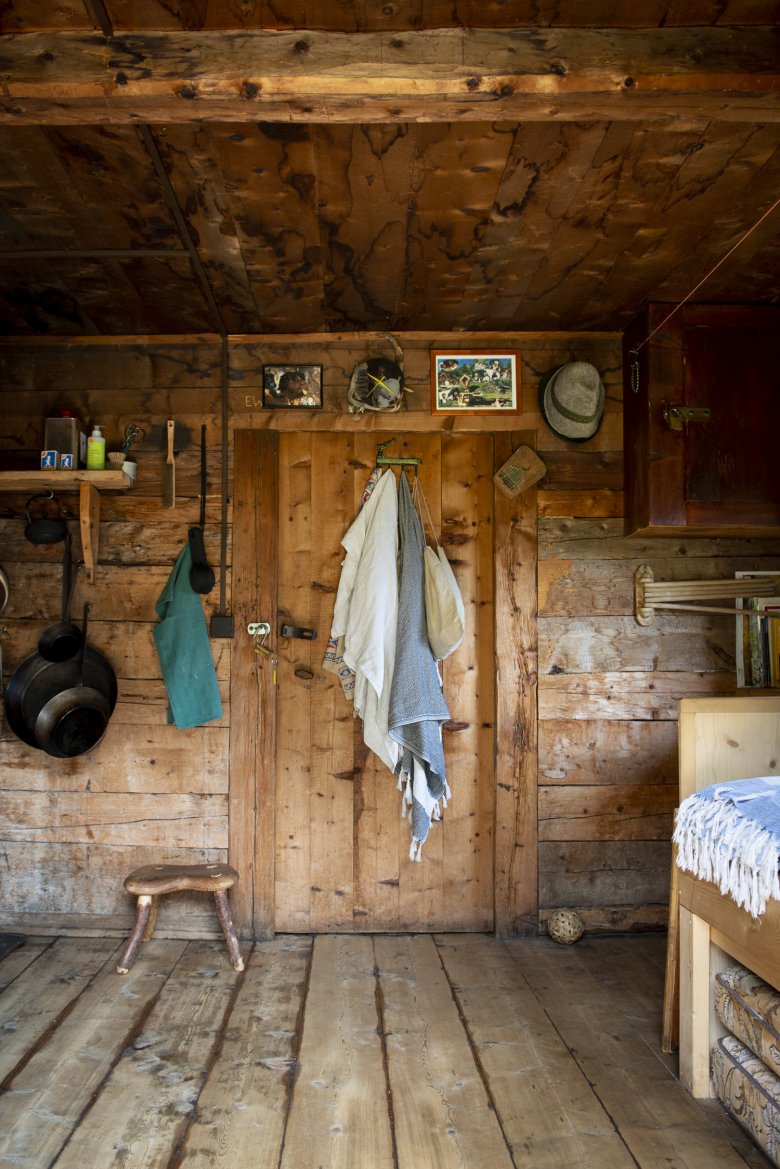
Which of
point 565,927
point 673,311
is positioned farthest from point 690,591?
point 565,927

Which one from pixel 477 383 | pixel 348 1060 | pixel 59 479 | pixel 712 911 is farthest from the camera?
pixel 477 383

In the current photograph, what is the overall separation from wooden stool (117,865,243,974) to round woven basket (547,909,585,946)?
109cm

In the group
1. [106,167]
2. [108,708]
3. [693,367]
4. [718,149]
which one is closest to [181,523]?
[108,708]

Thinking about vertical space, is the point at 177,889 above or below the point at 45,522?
below

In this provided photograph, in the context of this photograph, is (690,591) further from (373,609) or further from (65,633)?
(65,633)

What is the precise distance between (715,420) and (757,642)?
791 mm

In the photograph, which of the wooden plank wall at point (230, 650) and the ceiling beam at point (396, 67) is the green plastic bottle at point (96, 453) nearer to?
the wooden plank wall at point (230, 650)

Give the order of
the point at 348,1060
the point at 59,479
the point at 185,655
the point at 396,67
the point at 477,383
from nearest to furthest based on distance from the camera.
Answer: the point at 396,67
the point at 348,1060
the point at 59,479
the point at 185,655
the point at 477,383

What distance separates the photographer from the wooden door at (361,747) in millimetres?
3061

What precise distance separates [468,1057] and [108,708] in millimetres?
1625

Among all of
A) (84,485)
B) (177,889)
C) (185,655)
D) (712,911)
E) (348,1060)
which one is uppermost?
(84,485)

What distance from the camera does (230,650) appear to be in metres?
3.06

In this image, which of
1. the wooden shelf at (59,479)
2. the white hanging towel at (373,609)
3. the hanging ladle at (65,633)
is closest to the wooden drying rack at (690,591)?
the white hanging towel at (373,609)

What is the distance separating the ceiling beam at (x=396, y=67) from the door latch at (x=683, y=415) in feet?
3.98
